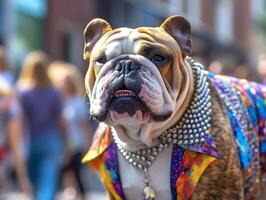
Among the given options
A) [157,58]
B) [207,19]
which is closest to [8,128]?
[157,58]

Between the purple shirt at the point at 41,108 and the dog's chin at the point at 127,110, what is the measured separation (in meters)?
4.67

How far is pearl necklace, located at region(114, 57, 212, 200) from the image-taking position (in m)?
4.29

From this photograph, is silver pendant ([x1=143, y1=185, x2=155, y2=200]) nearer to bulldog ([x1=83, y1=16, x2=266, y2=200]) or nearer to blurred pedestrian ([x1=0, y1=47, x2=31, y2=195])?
bulldog ([x1=83, y1=16, x2=266, y2=200])

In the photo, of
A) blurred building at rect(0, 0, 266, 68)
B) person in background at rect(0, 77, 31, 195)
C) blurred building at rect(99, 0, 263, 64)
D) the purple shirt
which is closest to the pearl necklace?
person in background at rect(0, 77, 31, 195)

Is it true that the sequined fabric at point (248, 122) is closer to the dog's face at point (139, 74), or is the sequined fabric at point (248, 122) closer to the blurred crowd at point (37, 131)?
the dog's face at point (139, 74)

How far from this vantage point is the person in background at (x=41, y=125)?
8.63 meters

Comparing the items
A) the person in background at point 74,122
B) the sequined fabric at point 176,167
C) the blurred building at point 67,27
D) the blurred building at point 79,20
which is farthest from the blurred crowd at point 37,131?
the blurred building at point 67,27

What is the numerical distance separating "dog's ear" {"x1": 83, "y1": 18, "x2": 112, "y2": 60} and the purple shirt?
168 inches

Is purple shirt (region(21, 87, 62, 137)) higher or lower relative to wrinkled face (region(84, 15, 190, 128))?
lower

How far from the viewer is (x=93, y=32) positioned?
14.4 feet

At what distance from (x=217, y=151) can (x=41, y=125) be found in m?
4.65

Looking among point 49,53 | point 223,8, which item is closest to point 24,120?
point 49,53

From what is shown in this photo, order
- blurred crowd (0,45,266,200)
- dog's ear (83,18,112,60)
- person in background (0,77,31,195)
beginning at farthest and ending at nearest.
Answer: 1. blurred crowd (0,45,266,200)
2. person in background (0,77,31,195)
3. dog's ear (83,18,112,60)

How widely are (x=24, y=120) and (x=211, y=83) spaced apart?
14.5ft
